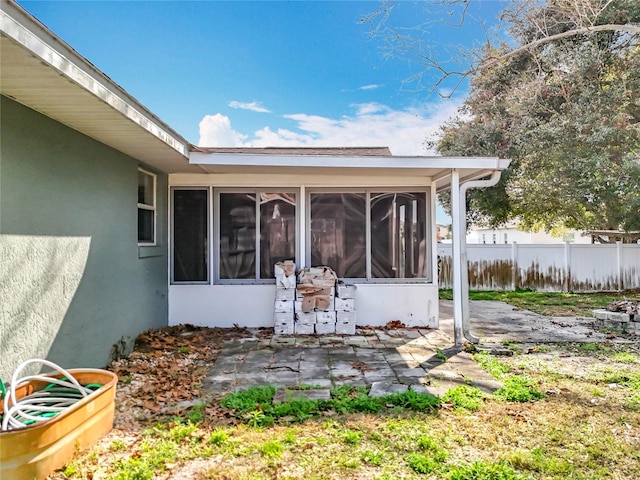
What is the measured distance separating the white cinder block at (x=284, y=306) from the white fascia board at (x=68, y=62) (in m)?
3.18

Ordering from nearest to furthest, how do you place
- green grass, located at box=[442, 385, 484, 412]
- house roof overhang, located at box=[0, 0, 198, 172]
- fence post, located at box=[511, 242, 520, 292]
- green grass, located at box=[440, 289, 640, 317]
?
1. house roof overhang, located at box=[0, 0, 198, 172]
2. green grass, located at box=[442, 385, 484, 412]
3. green grass, located at box=[440, 289, 640, 317]
4. fence post, located at box=[511, 242, 520, 292]

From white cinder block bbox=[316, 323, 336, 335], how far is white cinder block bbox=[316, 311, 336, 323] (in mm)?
47

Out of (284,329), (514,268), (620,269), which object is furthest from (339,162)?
(620,269)

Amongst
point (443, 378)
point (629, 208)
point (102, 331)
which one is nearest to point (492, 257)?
point (629, 208)

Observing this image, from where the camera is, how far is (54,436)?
7.74 ft

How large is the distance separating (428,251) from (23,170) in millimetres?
5463

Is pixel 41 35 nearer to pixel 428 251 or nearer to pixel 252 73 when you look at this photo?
pixel 428 251

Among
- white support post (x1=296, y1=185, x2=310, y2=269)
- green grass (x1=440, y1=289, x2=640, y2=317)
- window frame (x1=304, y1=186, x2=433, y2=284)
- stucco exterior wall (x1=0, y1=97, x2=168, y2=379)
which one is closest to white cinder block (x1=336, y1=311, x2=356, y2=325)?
window frame (x1=304, y1=186, x2=433, y2=284)

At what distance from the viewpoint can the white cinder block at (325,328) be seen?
20.3ft

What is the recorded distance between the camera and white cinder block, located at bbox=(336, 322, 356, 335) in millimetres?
6180

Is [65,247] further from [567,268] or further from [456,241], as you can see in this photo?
[567,268]

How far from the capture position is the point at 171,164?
5676 millimetres

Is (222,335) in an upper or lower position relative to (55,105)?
lower

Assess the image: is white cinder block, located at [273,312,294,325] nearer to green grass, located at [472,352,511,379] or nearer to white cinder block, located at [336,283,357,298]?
white cinder block, located at [336,283,357,298]
